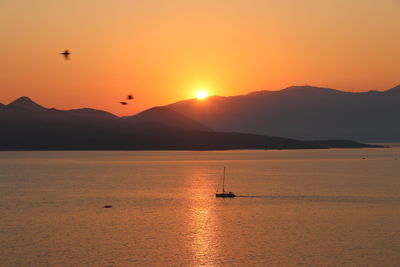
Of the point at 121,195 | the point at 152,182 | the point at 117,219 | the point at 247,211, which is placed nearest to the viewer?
the point at 117,219

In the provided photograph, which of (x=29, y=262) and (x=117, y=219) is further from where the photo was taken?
(x=117, y=219)

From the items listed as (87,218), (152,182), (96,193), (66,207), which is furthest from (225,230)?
(152,182)

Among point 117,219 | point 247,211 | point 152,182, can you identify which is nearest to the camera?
point 117,219

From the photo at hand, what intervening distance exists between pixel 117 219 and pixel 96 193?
→ 3355 centimetres

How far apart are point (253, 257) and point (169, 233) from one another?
40.4 feet

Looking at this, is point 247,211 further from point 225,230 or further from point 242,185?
point 242,185

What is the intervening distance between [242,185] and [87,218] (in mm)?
51591

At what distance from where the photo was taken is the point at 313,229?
55250 millimetres

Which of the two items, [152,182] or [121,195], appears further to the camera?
[152,182]

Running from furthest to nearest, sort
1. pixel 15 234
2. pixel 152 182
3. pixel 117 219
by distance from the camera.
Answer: pixel 152 182, pixel 117 219, pixel 15 234

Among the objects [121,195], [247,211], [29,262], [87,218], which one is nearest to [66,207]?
[87,218]

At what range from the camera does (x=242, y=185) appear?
110750mm

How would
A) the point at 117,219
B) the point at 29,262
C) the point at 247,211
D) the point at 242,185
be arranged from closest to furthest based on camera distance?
the point at 29,262 < the point at 117,219 < the point at 247,211 < the point at 242,185

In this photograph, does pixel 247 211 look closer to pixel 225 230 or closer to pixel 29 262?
pixel 225 230
